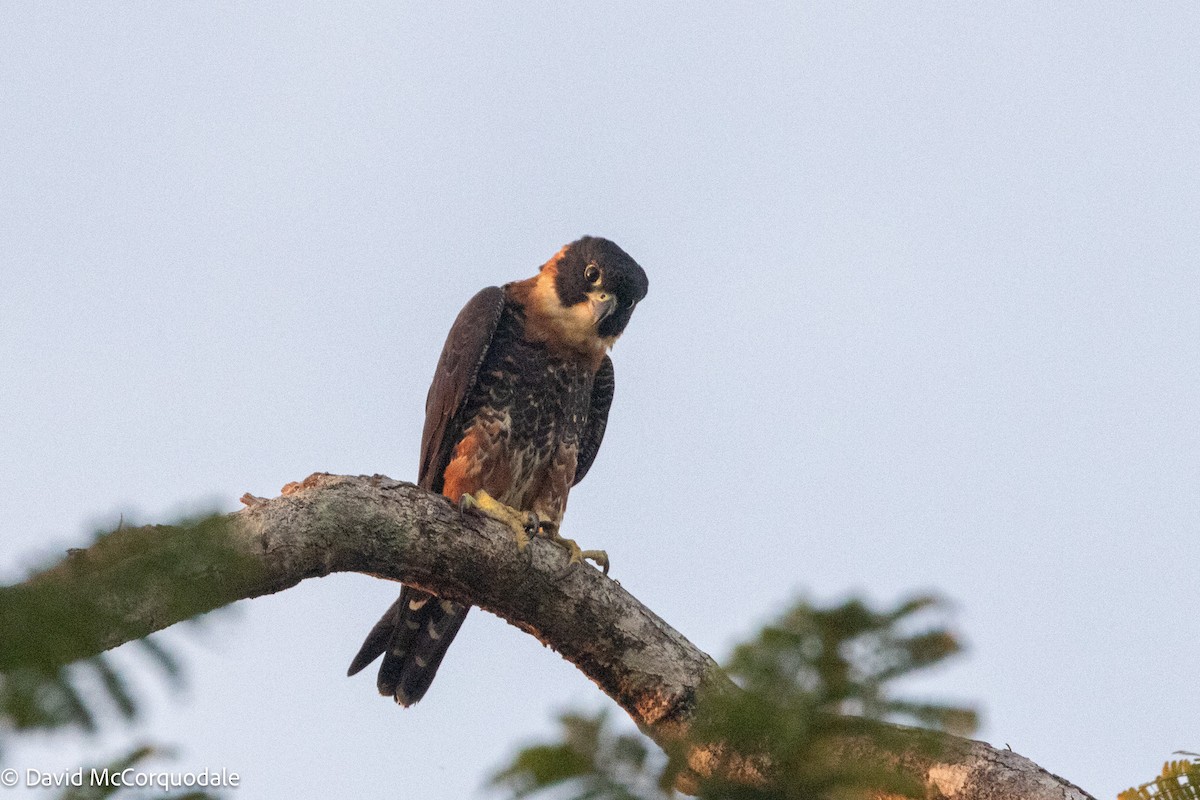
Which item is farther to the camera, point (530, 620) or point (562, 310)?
point (562, 310)

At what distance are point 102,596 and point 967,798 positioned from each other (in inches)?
100

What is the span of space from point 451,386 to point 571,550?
1627 mm

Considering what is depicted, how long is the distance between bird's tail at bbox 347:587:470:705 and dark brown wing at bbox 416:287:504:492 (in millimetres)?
728

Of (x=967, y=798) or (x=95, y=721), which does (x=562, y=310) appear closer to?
(x=967, y=798)

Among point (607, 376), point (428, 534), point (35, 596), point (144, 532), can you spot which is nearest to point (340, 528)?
point (428, 534)

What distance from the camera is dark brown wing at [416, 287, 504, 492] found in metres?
5.92

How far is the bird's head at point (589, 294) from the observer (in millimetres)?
6266

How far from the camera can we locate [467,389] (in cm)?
592

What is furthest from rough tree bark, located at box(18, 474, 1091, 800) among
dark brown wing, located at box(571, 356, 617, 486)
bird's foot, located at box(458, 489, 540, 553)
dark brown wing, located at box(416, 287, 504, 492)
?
dark brown wing, located at box(571, 356, 617, 486)

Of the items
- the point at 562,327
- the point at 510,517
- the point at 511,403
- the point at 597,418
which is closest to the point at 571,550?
the point at 510,517

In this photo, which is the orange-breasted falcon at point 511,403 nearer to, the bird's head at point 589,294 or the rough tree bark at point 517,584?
the bird's head at point 589,294

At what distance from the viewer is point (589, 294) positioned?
633cm

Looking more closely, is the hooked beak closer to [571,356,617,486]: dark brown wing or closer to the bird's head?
the bird's head

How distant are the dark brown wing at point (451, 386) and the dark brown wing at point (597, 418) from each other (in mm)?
888
